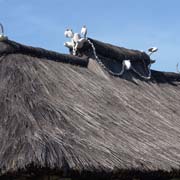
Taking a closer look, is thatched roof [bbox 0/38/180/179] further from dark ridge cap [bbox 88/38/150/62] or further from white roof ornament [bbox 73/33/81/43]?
dark ridge cap [bbox 88/38/150/62]

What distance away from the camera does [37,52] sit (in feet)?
29.6

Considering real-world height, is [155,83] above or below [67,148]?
below

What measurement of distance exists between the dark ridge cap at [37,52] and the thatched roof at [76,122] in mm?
14

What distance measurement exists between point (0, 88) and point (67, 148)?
1.69m

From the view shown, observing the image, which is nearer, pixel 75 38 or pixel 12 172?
pixel 12 172

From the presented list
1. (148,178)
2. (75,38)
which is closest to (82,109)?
(148,178)

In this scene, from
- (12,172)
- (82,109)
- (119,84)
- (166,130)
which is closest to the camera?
(12,172)

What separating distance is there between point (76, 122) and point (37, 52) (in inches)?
89.5

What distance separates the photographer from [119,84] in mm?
9977

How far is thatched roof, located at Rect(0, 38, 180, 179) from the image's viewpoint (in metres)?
6.00

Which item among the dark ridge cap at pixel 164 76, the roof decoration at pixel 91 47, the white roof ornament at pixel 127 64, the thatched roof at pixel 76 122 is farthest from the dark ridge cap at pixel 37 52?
the dark ridge cap at pixel 164 76

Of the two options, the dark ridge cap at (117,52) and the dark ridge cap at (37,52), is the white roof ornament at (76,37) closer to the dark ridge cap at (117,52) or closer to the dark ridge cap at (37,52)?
the dark ridge cap at (117,52)

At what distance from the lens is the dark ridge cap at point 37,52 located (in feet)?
27.9

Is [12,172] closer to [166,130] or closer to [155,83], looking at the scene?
[166,130]
